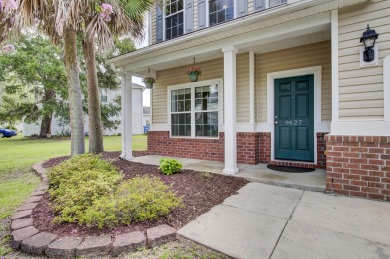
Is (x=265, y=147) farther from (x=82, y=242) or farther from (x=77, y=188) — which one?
(x=82, y=242)

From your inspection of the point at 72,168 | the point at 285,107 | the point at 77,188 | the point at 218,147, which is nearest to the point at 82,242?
the point at 77,188

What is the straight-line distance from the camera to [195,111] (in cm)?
627

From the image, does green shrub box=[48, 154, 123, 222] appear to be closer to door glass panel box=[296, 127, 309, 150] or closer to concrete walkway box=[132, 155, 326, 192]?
concrete walkway box=[132, 155, 326, 192]

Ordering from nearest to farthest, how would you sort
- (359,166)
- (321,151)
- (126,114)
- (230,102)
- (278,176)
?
(359,166), (278,176), (230,102), (321,151), (126,114)

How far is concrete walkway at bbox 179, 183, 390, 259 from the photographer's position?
1.85 meters

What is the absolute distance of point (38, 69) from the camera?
13.5 meters

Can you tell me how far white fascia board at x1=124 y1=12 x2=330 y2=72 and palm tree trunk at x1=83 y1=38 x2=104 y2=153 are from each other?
99.2 inches

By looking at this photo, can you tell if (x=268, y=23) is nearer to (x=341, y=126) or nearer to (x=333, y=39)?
(x=333, y=39)

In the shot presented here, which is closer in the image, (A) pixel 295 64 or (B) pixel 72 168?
(B) pixel 72 168

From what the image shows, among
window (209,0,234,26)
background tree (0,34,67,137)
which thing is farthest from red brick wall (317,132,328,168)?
background tree (0,34,67,137)

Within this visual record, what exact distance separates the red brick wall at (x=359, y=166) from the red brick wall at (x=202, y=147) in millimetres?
2029

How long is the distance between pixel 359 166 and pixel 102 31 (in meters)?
5.58

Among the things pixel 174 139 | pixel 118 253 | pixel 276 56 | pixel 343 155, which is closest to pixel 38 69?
pixel 174 139

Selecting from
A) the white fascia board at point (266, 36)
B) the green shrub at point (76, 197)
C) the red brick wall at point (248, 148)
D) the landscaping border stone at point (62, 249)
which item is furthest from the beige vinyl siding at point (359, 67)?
the landscaping border stone at point (62, 249)
